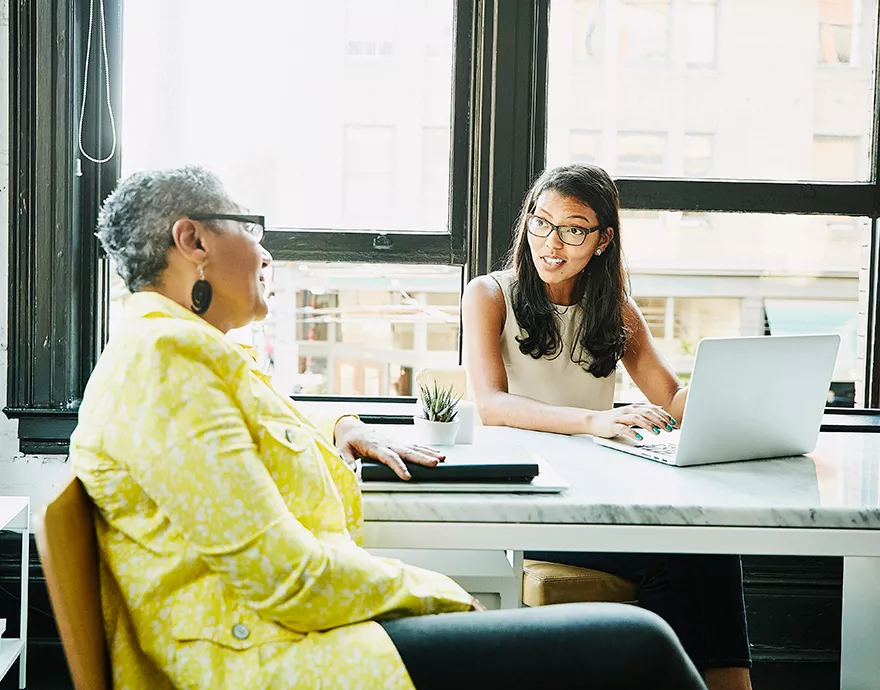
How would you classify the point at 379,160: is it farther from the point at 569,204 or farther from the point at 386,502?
the point at 386,502

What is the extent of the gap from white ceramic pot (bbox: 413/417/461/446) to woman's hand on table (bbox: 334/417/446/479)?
0.05m

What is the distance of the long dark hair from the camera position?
233cm

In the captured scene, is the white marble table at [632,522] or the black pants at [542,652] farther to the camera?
the white marble table at [632,522]

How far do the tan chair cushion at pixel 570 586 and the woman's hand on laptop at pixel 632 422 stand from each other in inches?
10.9

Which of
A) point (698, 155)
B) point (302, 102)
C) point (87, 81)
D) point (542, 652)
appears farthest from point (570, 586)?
point (87, 81)

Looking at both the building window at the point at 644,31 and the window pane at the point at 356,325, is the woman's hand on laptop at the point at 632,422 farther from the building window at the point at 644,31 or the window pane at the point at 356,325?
the building window at the point at 644,31

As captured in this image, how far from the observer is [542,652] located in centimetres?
115

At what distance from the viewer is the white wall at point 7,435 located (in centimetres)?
256

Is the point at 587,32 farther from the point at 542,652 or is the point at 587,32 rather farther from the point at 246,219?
the point at 542,652

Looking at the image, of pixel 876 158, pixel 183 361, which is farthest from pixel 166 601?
pixel 876 158

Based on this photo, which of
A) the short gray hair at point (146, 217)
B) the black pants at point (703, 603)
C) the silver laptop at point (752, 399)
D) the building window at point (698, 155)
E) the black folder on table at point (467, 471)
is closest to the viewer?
the short gray hair at point (146, 217)

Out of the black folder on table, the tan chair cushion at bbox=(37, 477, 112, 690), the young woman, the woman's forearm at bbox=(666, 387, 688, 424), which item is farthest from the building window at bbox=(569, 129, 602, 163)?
the tan chair cushion at bbox=(37, 477, 112, 690)

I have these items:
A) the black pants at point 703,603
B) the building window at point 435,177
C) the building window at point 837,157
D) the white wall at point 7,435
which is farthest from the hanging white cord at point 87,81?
the building window at point 837,157

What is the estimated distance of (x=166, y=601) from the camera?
1144 mm
